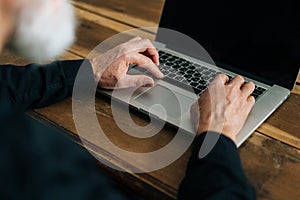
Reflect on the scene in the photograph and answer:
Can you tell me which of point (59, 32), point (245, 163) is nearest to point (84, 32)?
point (59, 32)

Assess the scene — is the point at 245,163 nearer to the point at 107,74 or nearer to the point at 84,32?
the point at 107,74

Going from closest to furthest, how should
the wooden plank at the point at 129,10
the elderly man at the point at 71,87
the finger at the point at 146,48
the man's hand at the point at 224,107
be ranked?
the elderly man at the point at 71,87 → the man's hand at the point at 224,107 → the finger at the point at 146,48 → the wooden plank at the point at 129,10

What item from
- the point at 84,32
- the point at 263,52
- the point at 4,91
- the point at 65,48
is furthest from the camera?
the point at 84,32

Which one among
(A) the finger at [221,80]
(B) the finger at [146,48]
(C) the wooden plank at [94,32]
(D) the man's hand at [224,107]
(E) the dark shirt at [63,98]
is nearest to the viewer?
(E) the dark shirt at [63,98]

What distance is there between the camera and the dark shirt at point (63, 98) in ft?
2.39

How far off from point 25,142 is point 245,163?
17.2 inches

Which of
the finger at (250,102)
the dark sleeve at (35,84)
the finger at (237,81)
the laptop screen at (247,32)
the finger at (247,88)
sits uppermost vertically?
the laptop screen at (247,32)

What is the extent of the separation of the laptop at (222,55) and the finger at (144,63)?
0.06ft

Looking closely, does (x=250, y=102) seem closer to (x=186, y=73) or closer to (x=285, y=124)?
(x=285, y=124)

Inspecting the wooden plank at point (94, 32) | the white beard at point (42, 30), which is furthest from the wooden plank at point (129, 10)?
the white beard at point (42, 30)

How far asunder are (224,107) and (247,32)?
26cm

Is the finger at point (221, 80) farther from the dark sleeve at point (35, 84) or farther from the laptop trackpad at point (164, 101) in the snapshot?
the dark sleeve at point (35, 84)

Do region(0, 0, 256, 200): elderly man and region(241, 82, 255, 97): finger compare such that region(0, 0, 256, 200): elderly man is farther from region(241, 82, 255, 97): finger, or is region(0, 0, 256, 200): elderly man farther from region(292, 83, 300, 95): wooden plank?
region(292, 83, 300, 95): wooden plank

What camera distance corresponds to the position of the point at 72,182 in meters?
0.61
